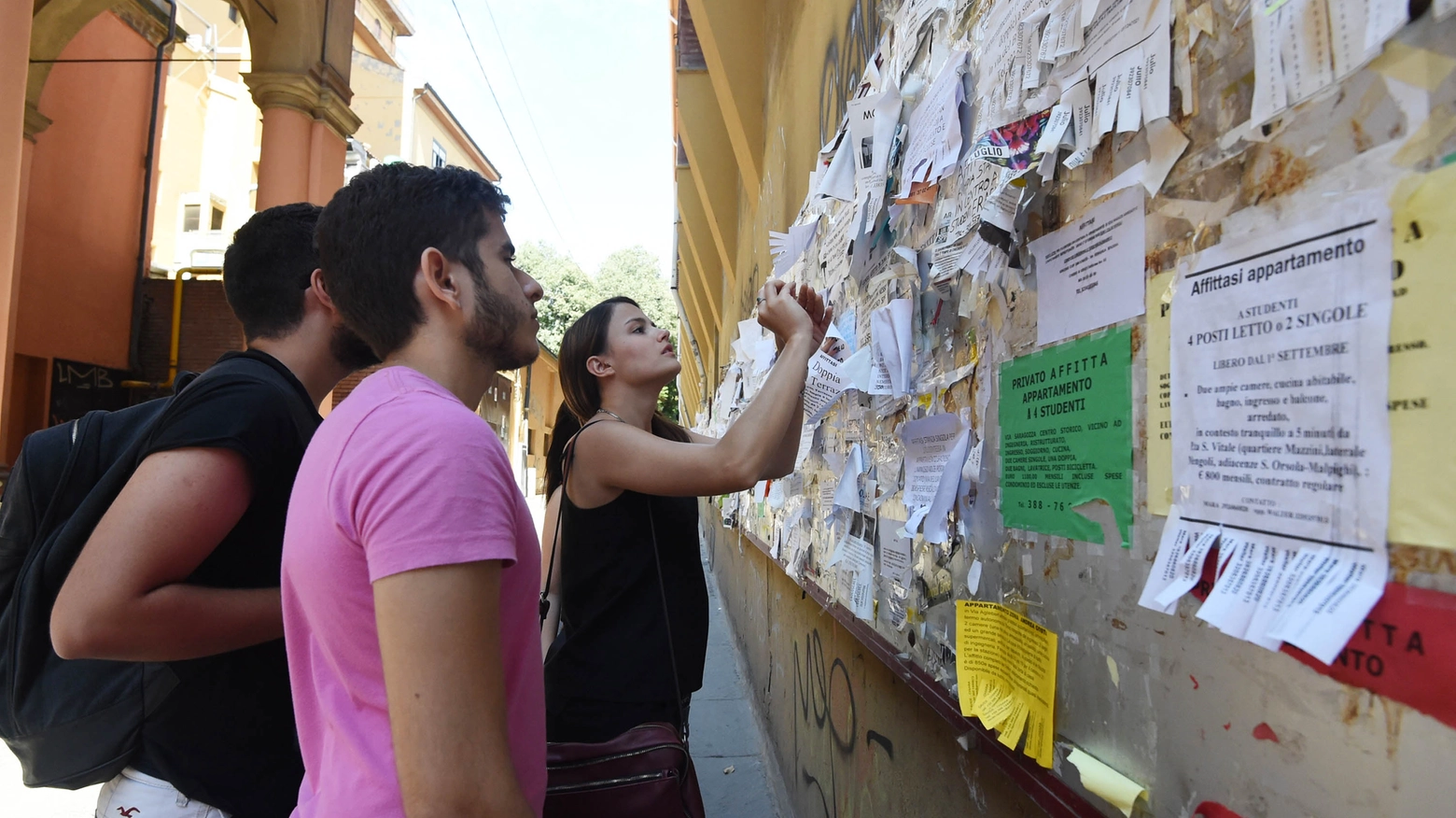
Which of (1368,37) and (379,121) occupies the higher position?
(379,121)

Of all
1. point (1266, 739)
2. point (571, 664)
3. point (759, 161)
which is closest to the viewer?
point (1266, 739)

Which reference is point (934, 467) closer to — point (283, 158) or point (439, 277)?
point (439, 277)

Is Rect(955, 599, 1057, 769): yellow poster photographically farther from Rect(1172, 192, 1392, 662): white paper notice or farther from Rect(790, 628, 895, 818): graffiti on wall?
Rect(790, 628, 895, 818): graffiti on wall

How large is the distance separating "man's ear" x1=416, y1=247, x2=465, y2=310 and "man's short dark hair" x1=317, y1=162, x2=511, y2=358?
0.02 metres

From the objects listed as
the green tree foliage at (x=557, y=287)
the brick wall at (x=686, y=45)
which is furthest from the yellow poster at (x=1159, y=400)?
the green tree foliage at (x=557, y=287)

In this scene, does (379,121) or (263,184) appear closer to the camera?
(263,184)

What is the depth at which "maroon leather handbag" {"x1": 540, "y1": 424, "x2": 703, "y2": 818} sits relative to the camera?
1.53 m

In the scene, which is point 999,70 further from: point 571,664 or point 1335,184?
point 571,664

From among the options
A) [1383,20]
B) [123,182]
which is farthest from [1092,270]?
[123,182]

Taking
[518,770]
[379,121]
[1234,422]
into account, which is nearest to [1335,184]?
[1234,422]

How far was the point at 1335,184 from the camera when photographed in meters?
0.67

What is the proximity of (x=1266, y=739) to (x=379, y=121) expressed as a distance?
25.3 metres

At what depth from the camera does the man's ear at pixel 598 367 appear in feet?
7.09

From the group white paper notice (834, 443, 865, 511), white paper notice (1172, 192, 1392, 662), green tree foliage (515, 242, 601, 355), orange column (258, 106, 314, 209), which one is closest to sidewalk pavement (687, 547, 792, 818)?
white paper notice (834, 443, 865, 511)
